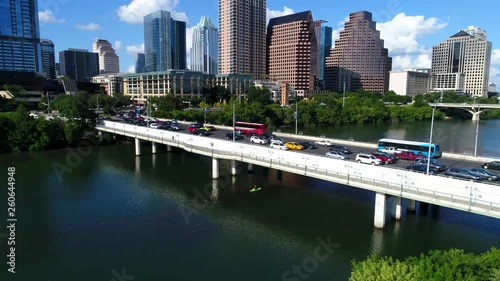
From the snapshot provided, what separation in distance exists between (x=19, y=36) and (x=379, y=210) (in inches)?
7896

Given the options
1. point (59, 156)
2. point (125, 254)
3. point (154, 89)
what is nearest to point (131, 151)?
point (59, 156)

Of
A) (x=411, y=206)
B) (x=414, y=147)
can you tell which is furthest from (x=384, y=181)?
(x=414, y=147)

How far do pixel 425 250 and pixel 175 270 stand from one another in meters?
18.6

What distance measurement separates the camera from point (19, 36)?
179 m

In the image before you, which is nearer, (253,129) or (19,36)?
(253,129)

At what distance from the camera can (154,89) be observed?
158 meters

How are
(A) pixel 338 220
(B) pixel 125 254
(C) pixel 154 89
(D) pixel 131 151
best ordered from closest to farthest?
1. (B) pixel 125 254
2. (A) pixel 338 220
3. (D) pixel 131 151
4. (C) pixel 154 89

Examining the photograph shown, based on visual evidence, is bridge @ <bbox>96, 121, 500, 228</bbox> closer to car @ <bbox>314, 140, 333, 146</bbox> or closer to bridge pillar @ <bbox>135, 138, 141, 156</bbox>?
car @ <bbox>314, 140, 333, 146</bbox>

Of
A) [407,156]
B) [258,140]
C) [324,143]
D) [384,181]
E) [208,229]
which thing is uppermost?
[258,140]

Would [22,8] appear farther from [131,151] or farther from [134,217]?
[134,217]

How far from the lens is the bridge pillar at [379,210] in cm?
3045

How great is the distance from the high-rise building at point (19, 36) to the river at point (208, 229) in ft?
517

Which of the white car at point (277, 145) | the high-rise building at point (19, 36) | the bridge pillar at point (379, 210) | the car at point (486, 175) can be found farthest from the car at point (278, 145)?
the high-rise building at point (19, 36)

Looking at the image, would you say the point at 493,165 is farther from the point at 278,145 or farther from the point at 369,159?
the point at 278,145
